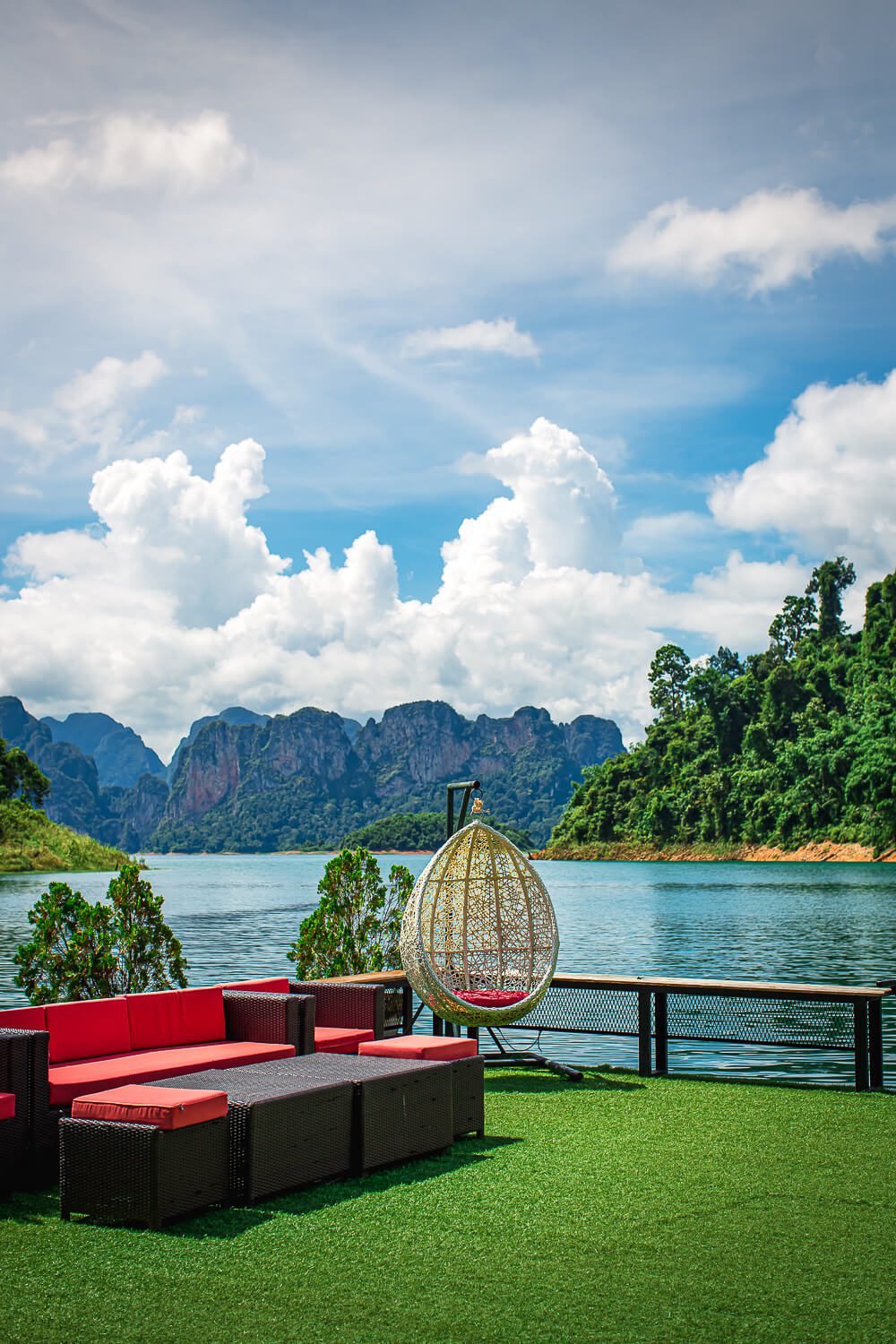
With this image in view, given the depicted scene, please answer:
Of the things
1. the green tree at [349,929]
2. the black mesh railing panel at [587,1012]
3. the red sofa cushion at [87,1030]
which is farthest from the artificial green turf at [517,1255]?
the green tree at [349,929]

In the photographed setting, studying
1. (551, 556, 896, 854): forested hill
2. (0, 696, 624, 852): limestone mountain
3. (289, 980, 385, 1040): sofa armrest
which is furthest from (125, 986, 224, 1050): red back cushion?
(0, 696, 624, 852): limestone mountain

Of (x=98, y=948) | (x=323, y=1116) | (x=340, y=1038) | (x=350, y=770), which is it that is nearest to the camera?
(x=323, y=1116)

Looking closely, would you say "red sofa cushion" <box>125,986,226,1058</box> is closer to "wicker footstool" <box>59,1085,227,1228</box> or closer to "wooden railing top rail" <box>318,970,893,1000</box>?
"wooden railing top rail" <box>318,970,893,1000</box>

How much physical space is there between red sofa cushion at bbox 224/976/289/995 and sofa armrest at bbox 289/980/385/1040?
111 millimetres

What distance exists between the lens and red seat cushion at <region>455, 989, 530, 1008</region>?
6598mm

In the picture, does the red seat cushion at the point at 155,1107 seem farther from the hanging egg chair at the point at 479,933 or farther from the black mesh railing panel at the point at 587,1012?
the black mesh railing panel at the point at 587,1012

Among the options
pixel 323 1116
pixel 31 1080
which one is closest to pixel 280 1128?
pixel 323 1116

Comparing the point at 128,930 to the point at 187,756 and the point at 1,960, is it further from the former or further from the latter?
the point at 187,756

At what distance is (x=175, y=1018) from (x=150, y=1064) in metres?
0.54

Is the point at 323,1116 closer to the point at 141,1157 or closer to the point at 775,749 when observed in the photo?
the point at 141,1157

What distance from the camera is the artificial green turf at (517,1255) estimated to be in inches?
118

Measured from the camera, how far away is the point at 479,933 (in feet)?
24.9

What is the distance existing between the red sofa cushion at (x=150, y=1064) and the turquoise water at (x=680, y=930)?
4.15m

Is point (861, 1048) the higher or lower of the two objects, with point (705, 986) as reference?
lower
